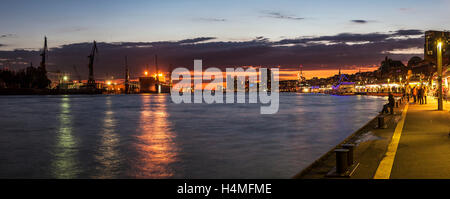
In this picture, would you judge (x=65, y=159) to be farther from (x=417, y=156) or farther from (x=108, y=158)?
(x=417, y=156)

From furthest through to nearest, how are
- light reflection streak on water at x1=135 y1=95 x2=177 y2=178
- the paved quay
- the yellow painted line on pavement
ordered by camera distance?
light reflection streak on water at x1=135 y1=95 x2=177 y2=178, the paved quay, the yellow painted line on pavement

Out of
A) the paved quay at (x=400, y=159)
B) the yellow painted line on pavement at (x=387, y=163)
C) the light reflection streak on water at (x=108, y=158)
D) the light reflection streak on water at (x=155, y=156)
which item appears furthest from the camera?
the light reflection streak on water at (x=108, y=158)

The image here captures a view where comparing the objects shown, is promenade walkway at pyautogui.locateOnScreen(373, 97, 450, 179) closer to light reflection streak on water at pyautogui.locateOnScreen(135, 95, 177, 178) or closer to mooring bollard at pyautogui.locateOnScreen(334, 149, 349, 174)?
mooring bollard at pyautogui.locateOnScreen(334, 149, 349, 174)

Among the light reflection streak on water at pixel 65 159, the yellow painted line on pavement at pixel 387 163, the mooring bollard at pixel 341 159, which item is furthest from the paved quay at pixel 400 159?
the light reflection streak on water at pixel 65 159

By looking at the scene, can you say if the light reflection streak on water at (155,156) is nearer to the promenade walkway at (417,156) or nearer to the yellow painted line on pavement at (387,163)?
the yellow painted line on pavement at (387,163)

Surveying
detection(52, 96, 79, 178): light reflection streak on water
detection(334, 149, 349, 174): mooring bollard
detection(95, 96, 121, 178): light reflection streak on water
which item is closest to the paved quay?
detection(334, 149, 349, 174): mooring bollard

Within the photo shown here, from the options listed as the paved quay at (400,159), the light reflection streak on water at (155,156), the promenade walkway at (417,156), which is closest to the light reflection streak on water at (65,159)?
the light reflection streak on water at (155,156)

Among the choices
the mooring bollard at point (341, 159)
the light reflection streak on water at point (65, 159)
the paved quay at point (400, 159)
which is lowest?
the light reflection streak on water at point (65, 159)

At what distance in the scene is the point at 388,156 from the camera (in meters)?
10.2

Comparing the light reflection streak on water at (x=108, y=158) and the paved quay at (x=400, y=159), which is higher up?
the paved quay at (x=400, y=159)

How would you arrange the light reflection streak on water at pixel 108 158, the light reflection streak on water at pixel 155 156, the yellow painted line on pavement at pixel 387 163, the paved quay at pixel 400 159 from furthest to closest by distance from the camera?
the light reflection streak on water at pixel 108 158 < the light reflection streak on water at pixel 155 156 < the paved quay at pixel 400 159 < the yellow painted line on pavement at pixel 387 163

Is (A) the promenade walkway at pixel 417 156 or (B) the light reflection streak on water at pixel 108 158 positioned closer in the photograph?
(A) the promenade walkway at pixel 417 156
